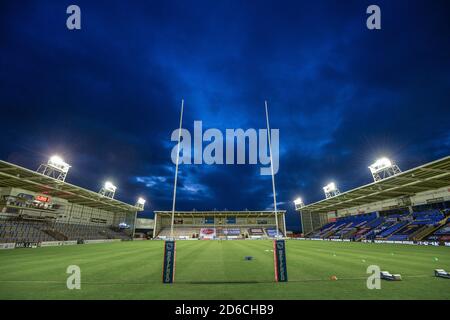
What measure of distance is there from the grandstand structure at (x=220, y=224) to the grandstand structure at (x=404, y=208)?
23.4 meters

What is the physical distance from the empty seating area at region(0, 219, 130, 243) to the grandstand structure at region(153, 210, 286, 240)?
988 inches

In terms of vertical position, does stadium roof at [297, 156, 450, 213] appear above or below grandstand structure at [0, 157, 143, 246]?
above

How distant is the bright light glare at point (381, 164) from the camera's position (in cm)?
3519

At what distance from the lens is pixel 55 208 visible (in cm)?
3988

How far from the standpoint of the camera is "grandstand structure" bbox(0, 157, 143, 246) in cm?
2866

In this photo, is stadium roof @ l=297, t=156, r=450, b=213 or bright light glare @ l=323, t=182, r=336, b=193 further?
bright light glare @ l=323, t=182, r=336, b=193

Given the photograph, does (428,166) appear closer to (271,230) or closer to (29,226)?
(271,230)

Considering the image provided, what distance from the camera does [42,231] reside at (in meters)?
33.9

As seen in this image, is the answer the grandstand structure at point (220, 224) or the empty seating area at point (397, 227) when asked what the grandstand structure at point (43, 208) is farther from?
the empty seating area at point (397, 227)

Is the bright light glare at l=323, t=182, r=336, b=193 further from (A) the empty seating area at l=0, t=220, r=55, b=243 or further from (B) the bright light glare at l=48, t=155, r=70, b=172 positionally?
(A) the empty seating area at l=0, t=220, r=55, b=243

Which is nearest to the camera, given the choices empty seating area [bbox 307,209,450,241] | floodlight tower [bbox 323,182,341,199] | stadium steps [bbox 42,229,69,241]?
empty seating area [bbox 307,209,450,241]

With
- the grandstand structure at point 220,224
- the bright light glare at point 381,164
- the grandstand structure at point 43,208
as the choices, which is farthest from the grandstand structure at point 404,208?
the grandstand structure at point 43,208

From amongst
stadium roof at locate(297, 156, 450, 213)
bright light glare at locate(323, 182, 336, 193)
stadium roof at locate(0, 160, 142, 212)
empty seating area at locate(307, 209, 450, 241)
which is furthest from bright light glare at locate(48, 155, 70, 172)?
bright light glare at locate(323, 182, 336, 193)
